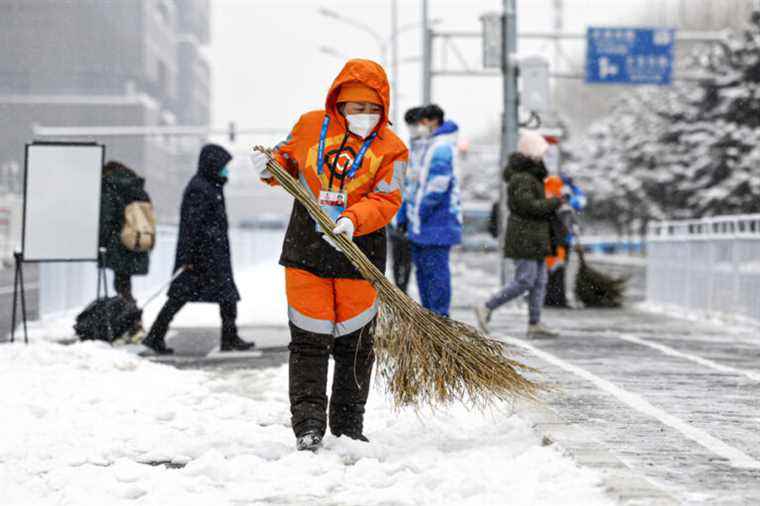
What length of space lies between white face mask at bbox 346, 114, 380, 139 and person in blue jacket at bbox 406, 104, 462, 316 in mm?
4222

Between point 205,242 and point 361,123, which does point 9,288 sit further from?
point 361,123

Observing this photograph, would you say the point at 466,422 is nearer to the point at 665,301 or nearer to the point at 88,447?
the point at 88,447

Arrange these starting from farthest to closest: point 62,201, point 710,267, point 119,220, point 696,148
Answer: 1. point 696,148
2. point 710,267
3. point 119,220
4. point 62,201

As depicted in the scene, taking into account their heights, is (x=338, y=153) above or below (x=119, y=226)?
above

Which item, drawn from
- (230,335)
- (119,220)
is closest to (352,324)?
(230,335)

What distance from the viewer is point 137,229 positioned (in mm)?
10859

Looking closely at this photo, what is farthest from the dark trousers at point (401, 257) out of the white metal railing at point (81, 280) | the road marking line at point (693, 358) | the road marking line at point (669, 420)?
the road marking line at point (669, 420)

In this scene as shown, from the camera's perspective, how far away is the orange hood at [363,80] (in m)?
5.44

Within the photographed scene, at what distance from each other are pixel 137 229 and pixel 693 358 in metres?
4.82

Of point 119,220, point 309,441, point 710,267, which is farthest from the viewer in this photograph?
point 710,267

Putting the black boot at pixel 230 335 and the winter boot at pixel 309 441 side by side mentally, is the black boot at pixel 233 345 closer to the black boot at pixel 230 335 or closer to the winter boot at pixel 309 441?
the black boot at pixel 230 335

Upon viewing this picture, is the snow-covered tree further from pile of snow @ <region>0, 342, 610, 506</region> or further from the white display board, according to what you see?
pile of snow @ <region>0, 342, 610, 506</region>

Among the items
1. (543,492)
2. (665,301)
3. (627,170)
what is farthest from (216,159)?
(627,170)

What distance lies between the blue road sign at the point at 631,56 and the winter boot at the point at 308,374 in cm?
2675
